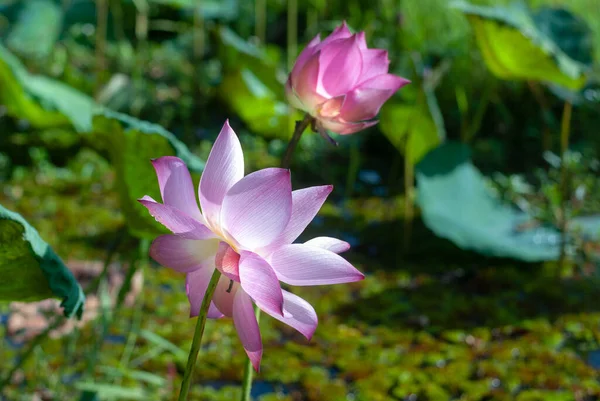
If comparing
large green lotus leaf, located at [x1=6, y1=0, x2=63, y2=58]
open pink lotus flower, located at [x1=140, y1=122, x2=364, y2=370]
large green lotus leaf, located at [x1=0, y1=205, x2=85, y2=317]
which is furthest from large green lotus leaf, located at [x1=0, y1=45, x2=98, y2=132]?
open pink lotus flower, located at [x1=140, y1=122, x2=364, y2=370]

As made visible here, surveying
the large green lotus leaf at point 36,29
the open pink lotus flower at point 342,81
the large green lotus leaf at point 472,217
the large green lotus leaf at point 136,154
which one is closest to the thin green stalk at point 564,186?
the large green lotus leaf at point 472,217

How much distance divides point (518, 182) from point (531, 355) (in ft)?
3.49

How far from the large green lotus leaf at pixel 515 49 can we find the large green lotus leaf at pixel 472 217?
340 mm

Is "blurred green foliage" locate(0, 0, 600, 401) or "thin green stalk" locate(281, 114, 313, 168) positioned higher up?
"thin green stalk" locate(281, 114, 313, 168)

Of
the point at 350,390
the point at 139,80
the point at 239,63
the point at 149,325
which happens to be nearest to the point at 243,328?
the point at 350,390

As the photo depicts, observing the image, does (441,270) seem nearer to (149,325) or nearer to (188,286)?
(149,325)

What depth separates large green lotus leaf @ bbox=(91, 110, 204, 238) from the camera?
2.97 feet

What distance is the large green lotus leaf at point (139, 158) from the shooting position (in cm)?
90

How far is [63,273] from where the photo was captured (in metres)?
0.65

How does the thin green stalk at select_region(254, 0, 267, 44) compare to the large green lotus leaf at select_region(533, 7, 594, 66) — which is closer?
the large green lotus leaf at select_region(533, 7, 594, 66)

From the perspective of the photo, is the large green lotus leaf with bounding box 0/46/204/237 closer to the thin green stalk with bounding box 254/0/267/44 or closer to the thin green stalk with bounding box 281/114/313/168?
the thin green stalk with bounding box 281/114/313/168

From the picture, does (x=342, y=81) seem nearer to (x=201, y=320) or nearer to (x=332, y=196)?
(x=201, y=320)

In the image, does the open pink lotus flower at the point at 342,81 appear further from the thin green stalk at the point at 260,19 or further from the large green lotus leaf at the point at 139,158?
the thin green stalk at the point at 260,19

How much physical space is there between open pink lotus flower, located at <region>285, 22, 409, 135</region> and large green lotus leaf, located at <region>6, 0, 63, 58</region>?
292 centimetres
